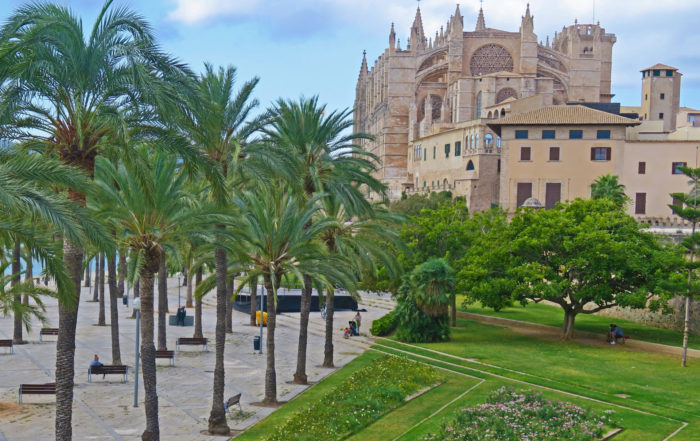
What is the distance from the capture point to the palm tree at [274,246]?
24078 millimetres

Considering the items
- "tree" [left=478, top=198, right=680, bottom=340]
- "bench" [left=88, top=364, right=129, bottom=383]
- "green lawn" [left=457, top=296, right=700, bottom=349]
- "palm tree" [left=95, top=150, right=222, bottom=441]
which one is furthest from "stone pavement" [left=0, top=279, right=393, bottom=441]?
"green lawn" [left=457, top=296, right=700, bottom=349]

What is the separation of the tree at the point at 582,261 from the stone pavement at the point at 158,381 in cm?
779

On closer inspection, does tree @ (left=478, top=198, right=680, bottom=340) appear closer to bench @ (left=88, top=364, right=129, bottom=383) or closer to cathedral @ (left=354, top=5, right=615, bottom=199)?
bench @ (left=88, top=364, right=129, bottom=383)

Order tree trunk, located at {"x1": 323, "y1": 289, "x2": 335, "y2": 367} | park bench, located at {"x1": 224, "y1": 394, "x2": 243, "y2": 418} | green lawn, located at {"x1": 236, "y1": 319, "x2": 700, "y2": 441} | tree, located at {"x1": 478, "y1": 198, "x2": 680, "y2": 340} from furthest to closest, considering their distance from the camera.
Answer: tree, located at {"x1": 478, "y1": 198, "x2": 680, "y2": 340} < tree trunk, located at {"x1": 323, "y1": 289, "x2": 335, "y2": 367} < park bench, located at {"x1": 224, "y1": 394, "x2": 243, "y2": 418} < green lawn, located at {"x1": 236, "y1": 319, "x2": 700, "y2": 441}

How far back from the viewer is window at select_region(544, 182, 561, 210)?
6469 centimetres

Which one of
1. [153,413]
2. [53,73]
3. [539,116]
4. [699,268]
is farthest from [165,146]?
[539,116]

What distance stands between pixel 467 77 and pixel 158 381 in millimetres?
63433

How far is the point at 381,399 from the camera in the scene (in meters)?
23.5

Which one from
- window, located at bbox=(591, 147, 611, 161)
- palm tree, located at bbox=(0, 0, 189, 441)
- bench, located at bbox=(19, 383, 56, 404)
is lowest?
bench, located at bbox=(19, 383, 56, 404)

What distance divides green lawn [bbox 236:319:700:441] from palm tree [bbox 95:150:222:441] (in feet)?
10.4

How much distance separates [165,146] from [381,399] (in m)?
10.5

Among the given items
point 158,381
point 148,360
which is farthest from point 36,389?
point 148,360

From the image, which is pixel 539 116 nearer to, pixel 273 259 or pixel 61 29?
pixel 273 259

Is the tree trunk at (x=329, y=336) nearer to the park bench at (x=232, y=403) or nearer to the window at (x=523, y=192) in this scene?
the park bench at (x=232, y=403)
